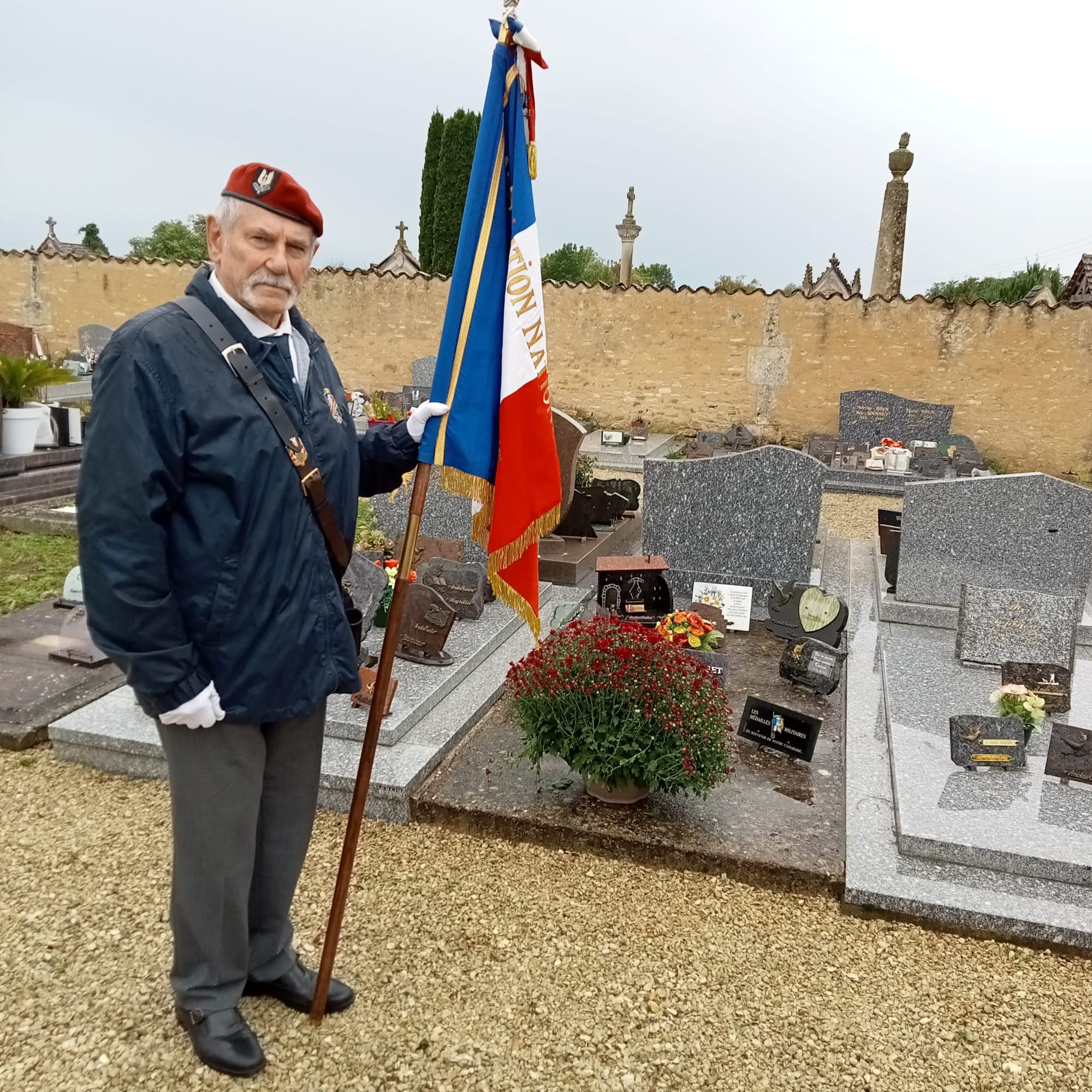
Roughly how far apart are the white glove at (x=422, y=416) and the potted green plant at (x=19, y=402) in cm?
776

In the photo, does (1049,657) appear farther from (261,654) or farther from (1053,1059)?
(261,654)

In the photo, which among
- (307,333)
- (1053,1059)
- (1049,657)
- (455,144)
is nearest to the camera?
(307,333)

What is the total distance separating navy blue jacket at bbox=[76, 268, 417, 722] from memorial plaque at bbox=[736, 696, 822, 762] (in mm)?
2598

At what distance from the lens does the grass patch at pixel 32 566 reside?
20.3 feet

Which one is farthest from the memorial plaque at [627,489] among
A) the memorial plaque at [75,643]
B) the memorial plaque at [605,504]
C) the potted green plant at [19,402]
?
the potted green plant at [19,402]

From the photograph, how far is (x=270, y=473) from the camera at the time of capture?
2.18 metres

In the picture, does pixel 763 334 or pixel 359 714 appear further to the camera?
pixel 763 334

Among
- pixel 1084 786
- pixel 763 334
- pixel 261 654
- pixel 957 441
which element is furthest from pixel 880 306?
pixel 261 654

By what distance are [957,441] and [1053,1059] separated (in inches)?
511

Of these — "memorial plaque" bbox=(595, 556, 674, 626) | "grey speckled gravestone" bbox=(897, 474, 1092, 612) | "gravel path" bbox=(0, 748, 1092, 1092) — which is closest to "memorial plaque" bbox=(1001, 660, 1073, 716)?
"grey speckled gravestone" bbox=(897, 474, 1092, 612)

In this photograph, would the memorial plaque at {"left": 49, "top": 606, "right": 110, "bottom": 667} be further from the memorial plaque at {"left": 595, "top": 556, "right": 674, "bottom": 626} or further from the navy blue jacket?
the navy blue jacket

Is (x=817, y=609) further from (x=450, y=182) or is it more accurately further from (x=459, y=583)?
(x=450, y=182)

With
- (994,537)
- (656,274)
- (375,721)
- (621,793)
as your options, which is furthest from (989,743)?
(656,274)

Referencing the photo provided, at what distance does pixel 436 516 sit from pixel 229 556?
482 centimetres
